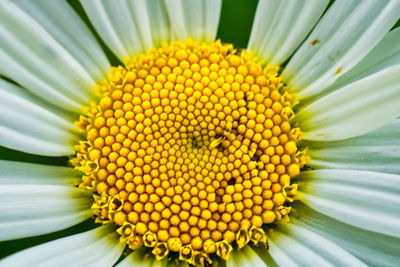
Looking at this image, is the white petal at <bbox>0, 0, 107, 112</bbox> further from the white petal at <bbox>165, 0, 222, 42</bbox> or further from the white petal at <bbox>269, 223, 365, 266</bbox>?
the white petal at <bbox>269, 223, 365, 266</bbox>

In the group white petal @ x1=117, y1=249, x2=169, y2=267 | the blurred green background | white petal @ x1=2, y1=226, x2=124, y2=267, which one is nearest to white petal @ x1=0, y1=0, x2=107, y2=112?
the blurred green background

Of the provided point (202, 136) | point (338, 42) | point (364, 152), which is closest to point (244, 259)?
point (202, 136)

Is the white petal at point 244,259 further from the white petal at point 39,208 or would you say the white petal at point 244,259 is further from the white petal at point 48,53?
the white petal at point 48,53

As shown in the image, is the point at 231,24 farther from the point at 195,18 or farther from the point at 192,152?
the point at 192,152

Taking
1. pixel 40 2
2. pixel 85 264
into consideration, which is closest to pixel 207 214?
pixel 85 264

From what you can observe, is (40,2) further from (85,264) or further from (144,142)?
(85,264)

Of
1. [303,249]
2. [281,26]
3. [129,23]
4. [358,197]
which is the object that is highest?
[281,26]
